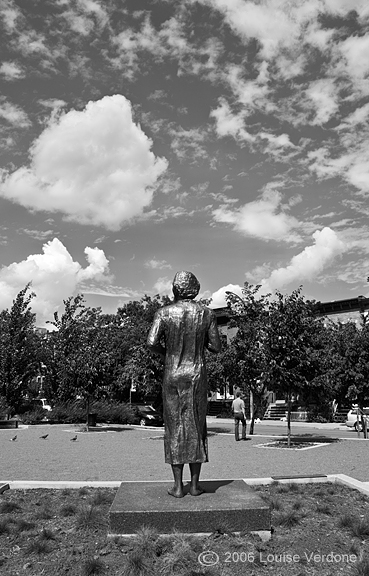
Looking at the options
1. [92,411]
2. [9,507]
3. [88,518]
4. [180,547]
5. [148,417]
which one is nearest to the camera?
[180,547]

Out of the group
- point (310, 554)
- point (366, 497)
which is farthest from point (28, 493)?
point (366, 497)

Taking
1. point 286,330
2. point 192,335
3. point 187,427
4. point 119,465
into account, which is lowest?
point 119,465

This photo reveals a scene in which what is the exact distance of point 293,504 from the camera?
603cm

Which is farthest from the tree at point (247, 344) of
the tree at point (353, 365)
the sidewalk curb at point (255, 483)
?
the sidewalk curb at point (255, 483)

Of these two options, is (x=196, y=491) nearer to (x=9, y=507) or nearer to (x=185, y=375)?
(x=185, y=375)

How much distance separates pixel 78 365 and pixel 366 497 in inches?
602

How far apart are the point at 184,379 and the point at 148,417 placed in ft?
69.4

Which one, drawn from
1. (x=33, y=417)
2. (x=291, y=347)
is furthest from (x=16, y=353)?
(x=291, y=347)

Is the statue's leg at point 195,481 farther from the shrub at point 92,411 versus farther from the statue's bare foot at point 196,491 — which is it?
the shrub at point 92,411

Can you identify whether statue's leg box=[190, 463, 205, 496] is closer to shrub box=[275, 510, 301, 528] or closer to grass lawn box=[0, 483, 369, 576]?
grass lawn box=[0, 483, 369, 576]

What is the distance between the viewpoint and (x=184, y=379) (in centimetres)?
554

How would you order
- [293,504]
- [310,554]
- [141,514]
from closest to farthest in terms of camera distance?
[310,554], [141,514], [293,504]

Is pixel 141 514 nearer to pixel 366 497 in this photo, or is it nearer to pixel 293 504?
pixel 293 504

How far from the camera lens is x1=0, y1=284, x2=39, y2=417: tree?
2469cm
